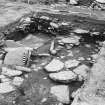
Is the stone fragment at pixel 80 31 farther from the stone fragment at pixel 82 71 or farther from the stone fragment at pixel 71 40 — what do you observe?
the stone fragment at pixel 82 71

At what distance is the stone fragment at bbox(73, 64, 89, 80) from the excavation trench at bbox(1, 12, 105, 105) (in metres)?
0.07

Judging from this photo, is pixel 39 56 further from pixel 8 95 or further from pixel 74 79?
pixel 8 95

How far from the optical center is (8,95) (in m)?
2.20

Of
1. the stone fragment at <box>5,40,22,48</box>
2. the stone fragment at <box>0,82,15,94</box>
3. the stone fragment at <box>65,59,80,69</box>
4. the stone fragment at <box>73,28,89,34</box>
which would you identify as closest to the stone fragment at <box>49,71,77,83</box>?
the stone fragment at <box>65,59,80,69</box>

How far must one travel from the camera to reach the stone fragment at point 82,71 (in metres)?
2.53

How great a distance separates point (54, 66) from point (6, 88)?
0.62 m

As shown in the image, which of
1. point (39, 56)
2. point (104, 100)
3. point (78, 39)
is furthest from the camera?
point (78, 39)

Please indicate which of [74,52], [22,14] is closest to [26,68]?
[74,52]

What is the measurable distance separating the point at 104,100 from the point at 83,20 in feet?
7.80

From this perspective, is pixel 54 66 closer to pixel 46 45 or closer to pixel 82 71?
pixel 82 71

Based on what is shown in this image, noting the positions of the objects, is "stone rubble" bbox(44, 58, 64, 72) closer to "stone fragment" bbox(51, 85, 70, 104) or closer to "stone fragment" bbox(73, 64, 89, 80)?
"stone fragment" bbox(73, 64, 89, 80)

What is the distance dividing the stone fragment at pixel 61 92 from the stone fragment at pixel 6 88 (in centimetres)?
38

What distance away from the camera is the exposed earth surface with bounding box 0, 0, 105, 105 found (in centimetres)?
217

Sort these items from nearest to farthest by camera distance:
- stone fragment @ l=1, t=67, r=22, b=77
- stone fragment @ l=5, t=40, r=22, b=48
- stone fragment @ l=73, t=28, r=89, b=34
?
stone fragment @ l=1, t=67, r=22, b=77 → stone fragment @ l=5, t=40, r=22, b=48 → stone fragment @ l=73, t=28, r=89, b=34
